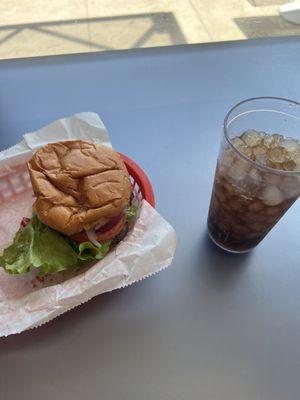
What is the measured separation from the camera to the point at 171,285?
2.35ft

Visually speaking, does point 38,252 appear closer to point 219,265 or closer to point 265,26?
point 219,265

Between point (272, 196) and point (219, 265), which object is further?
point (219, 265)

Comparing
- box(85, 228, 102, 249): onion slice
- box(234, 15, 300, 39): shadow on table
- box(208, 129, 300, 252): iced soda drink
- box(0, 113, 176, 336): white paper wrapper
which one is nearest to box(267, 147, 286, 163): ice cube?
box(208, 129, 300, 252): iced soda drink

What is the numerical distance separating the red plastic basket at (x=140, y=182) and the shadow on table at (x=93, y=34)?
1.09 metres

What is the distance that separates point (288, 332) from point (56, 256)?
39cm

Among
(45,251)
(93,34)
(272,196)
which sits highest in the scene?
(272,196)

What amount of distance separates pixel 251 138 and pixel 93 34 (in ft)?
4.37

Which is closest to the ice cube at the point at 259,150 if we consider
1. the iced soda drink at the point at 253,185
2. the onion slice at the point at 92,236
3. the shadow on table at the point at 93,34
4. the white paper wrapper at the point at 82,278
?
the iced soda drink at the point at 253,185

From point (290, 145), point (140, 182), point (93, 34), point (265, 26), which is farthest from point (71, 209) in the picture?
point (265, 26)

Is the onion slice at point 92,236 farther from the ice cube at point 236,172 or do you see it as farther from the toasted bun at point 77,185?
the ice cube at point 236,172

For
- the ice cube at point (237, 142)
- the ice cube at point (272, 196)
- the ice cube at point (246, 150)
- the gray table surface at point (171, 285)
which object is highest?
the ice cube at point (237, 142)

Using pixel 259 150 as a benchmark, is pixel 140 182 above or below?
below

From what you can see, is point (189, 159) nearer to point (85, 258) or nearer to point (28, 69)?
point (85, 258)

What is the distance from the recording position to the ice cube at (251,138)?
2.17 feet
